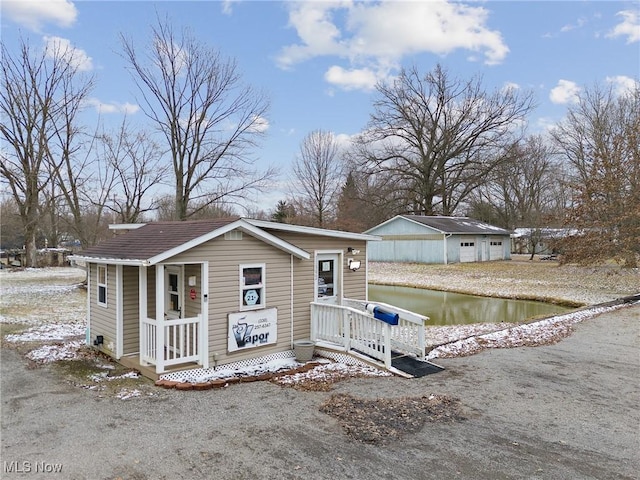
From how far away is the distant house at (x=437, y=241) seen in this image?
31281 mm

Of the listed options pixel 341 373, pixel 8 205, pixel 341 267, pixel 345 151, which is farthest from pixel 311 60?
pixel 8 205

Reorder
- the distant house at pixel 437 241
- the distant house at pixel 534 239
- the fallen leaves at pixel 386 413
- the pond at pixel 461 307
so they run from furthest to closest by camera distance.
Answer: the distant house at pixel 437 241, the distant house at pixel 534 239, the pond at pixel 461 307, the fallen leaves at pixel 386 413

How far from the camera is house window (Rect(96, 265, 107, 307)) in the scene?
27.1 ft

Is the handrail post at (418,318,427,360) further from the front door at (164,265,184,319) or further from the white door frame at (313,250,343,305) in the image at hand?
the front door at (164,265,184,319)

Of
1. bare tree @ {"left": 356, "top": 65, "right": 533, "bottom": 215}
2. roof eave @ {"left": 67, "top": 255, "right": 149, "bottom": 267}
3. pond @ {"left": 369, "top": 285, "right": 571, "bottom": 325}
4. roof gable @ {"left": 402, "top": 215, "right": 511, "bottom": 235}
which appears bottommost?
pond @ {"left": 369, "top": 285, "right": 571, "bottom": 325}

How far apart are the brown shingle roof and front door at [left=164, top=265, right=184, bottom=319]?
626mm

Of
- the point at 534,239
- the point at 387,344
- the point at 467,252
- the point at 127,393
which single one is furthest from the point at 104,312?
the point at 534,239

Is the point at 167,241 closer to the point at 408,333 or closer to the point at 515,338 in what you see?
the point at 408,333

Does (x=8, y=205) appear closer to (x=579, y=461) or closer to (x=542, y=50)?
(x=542, y=50)

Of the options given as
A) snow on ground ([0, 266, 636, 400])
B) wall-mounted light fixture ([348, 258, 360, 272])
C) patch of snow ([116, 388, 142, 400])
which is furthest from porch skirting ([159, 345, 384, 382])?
wall-mounted light fixture ([348, 258, 360, 272])

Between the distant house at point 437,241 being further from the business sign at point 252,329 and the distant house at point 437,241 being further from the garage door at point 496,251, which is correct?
the business sign at point 252,329

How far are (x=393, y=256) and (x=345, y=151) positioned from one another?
532 inches
